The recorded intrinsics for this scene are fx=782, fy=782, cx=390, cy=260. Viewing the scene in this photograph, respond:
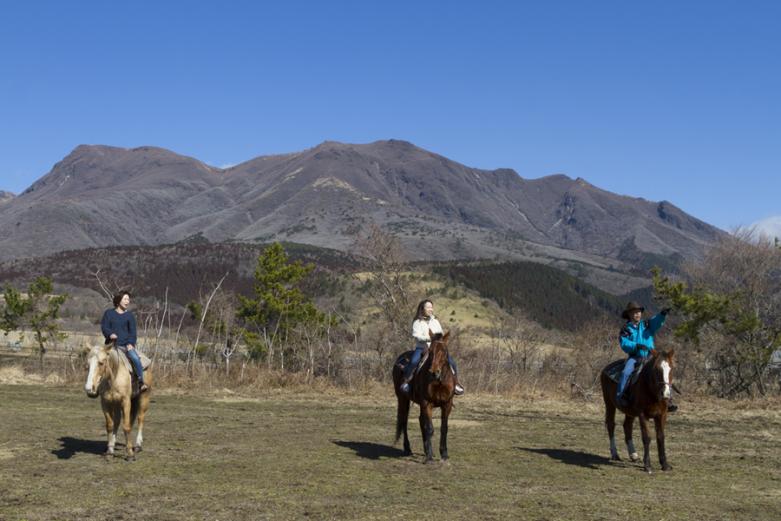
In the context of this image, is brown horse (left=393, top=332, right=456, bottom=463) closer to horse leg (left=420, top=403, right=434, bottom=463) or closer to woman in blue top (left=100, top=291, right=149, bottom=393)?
horse leg (left=420, top=403, right=434, bottom=463)

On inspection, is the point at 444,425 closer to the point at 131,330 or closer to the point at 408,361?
the point at 408,361

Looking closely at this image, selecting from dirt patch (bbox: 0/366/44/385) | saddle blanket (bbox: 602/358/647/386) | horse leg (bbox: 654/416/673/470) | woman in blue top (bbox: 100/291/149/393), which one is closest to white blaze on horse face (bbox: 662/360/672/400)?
horse leg (bbox: 654/416/673/470)

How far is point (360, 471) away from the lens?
1258 cm

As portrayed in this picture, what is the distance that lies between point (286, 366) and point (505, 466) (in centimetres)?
2247

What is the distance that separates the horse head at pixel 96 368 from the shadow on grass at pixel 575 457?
807 cm

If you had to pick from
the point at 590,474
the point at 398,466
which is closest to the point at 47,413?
the point at 398,466

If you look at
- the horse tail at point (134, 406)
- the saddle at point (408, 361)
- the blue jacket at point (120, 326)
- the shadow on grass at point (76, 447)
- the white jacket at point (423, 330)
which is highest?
the white jacket at point (423, 330)

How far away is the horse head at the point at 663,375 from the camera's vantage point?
12688 mm

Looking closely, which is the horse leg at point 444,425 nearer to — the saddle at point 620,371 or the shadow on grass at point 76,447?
the saddle at point 620,371

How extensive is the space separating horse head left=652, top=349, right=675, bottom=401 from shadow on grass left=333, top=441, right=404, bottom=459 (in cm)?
468

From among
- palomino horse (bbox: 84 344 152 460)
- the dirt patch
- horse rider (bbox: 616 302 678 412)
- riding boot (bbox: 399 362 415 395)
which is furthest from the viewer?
the dirt patch

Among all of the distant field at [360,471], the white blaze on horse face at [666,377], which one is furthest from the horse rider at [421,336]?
the white blaze on horse face at [666,377]

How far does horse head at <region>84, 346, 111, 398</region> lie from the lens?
12.5 m

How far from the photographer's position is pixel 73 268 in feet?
625
